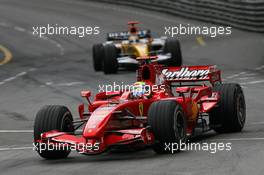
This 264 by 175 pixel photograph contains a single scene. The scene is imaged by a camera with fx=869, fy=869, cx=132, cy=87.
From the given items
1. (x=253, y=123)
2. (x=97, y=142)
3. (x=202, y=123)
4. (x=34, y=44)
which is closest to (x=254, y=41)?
(x=34, y=44)

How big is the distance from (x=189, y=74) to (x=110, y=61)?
41.0 feet

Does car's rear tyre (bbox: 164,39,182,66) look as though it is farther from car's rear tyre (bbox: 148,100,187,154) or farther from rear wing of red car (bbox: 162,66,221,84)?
car's rear tyre (bbox: 148,100,187,154)

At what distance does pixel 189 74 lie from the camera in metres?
16.5

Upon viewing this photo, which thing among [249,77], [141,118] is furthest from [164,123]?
[249,77]

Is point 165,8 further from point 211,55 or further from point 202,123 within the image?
point 202,123

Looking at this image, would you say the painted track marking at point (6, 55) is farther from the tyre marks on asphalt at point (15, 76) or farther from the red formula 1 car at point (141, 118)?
the red formula 1 car at point (141, 118)

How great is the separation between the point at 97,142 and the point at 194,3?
28725 millimetres

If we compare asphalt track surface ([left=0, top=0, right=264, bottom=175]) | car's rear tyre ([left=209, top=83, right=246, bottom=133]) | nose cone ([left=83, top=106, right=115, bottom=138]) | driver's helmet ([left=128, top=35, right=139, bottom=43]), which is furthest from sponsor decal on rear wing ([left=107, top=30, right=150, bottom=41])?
nose cone ([left=83, top=106, right=115, bottom=138])

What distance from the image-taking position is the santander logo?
647 inches

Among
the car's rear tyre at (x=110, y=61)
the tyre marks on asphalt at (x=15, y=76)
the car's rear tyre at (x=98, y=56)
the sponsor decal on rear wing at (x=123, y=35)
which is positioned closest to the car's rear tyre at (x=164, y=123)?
the tyre marks on asphalt at (x=15, y=76)

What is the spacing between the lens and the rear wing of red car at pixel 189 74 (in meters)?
16.4

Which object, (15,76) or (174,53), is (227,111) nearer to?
(174,53)

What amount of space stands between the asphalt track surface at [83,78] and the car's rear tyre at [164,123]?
256 mm

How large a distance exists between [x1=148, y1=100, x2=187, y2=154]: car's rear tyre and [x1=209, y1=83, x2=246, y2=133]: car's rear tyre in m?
2.57
